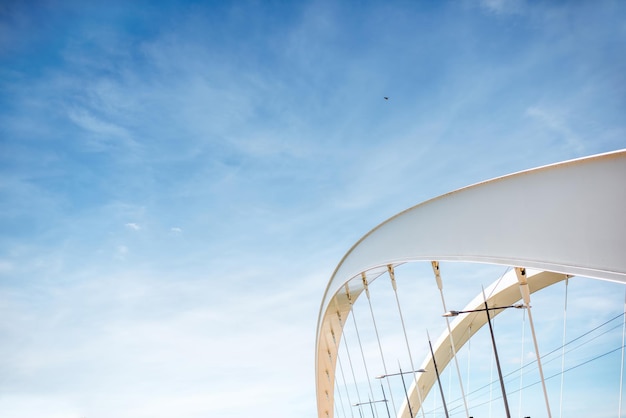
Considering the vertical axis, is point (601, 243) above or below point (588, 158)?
below

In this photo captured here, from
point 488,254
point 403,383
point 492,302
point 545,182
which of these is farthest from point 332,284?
point 545,182

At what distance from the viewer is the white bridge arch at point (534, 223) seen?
21.2 ft

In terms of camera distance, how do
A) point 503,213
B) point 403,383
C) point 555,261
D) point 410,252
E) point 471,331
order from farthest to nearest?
point 403,383
point 471,331
point 410,252
point 503,213
point 555,261

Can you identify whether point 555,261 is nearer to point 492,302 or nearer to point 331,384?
point 492,302

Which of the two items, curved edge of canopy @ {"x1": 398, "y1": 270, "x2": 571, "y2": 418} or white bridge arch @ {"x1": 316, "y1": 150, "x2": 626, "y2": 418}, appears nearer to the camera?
white bridge arch @ {"x1": 316, "y1": 150, "x2": 626, "y2": 418}

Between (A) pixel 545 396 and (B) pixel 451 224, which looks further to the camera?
(B) pixel 451 224

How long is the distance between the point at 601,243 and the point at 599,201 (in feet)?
1.53

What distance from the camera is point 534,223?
765 cm

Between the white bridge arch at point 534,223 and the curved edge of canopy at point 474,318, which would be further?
the curved edge of canopy at point 474,318

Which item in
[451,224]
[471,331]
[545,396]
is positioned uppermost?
[451,224]

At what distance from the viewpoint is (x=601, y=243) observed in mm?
6543

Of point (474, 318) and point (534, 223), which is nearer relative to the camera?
point (534, 223)

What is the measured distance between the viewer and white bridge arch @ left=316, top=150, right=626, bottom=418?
6457 millimetres

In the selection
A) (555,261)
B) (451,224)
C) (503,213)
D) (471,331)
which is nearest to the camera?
(555,261)
